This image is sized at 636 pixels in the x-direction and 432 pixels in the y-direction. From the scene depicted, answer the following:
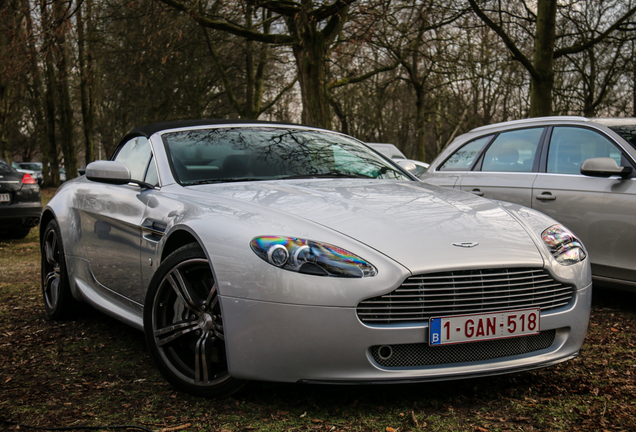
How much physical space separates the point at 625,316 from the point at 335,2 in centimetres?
837

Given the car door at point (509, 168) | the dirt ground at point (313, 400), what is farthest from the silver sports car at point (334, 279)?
the car door at point (509, 168)

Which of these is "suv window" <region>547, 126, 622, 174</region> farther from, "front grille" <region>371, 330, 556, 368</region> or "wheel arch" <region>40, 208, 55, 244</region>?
"wheel arch" <region>40, 208, 55, 244</region>

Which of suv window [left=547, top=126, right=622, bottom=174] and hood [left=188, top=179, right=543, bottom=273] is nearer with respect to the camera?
hood [left=188, top=179, right=543, bottom=273]

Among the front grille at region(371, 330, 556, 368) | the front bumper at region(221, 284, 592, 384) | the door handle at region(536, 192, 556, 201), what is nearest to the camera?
the front bumper at region(221, 284, 592, 384)

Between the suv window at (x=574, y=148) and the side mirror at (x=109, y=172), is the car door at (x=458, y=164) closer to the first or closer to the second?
the suv window at (x=574, y=148)

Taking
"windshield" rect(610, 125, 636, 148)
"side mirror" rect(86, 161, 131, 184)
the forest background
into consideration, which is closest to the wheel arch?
"side mirror" rect(86, 161, 131, 184)

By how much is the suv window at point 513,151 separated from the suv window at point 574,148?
17 cm

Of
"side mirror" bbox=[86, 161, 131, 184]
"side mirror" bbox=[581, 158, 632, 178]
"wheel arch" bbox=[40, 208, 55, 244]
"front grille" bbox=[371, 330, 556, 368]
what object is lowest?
"front grille" bbox=[371, 330, 556, 368]

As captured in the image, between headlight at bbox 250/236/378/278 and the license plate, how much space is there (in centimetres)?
36

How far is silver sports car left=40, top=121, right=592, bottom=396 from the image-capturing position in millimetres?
2543

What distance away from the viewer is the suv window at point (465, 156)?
6.15 metres

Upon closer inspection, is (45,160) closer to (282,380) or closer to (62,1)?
(62,1)

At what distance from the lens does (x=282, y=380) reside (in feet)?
8.55

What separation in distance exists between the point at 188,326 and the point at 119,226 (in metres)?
1.11
